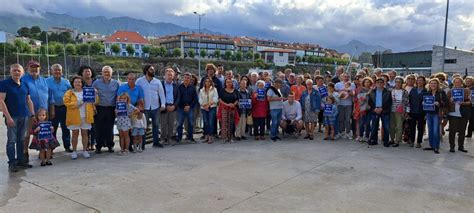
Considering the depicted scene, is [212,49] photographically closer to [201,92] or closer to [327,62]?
[327,62]

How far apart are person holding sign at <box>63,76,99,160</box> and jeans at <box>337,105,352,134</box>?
5725 millimetres

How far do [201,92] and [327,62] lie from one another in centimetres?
11341

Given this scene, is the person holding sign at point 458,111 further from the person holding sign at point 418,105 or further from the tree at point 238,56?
the tree at point 238,56

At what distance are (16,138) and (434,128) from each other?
8.00 meters

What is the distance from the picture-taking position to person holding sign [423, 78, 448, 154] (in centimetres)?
734

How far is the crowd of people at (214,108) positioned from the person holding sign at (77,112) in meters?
0.02

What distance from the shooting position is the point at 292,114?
877cm

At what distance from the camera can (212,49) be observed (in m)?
122

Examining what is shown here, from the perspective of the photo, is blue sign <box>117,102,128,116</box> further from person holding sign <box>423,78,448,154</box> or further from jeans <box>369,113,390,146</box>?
person holding sign <box>423,78,448,154</box>

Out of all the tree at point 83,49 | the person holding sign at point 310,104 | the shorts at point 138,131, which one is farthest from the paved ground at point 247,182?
the tree at point 83,49

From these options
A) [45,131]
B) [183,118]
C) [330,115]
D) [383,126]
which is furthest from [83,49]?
[383,126]

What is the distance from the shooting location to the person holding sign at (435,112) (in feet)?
24.1

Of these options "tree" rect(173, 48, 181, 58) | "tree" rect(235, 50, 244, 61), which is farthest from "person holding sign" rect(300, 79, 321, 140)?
"tree" rect(235, 50, 244, 61)

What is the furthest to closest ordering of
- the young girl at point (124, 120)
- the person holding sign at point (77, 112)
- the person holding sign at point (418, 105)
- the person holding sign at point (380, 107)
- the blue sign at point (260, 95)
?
the blue sign at point (260, 95) < the person holding sign at point (380, 107) < the person holding sign at point (418, 105) < the young girl at point (124, 120) < the person holding sign at point (77, 112)
